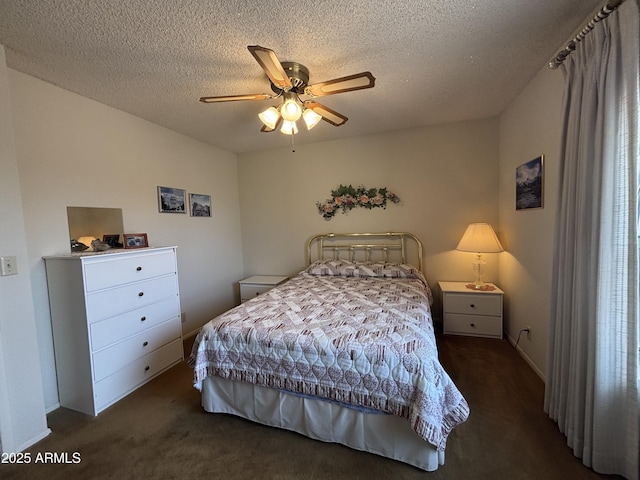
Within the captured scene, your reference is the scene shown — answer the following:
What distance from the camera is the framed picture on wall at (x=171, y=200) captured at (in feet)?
9.94

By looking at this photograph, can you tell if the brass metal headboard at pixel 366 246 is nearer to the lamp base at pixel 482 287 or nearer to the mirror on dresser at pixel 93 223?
the lamp base at pixel 482 287

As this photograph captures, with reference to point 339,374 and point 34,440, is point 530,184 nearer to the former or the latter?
point 339,374

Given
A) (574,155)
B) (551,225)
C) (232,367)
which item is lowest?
(232,367)

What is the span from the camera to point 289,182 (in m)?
4.05

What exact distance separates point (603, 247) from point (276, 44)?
7.12 ft

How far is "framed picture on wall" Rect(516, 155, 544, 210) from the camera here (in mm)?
2199

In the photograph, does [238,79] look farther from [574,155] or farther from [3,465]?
[3,465]

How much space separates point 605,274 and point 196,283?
3.73 meters

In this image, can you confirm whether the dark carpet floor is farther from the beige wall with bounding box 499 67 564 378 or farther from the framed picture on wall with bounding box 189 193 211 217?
the framed picture on wall with bounding box 189 193 211 217

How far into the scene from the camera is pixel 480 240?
114 inches

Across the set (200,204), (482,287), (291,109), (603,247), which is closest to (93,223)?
(200,204)

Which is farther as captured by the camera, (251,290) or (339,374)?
(251,290)

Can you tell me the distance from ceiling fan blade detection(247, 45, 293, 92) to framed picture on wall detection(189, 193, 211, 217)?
215 cm

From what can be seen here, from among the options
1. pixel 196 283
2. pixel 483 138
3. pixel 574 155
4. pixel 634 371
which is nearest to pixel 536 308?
pixel 634 371
